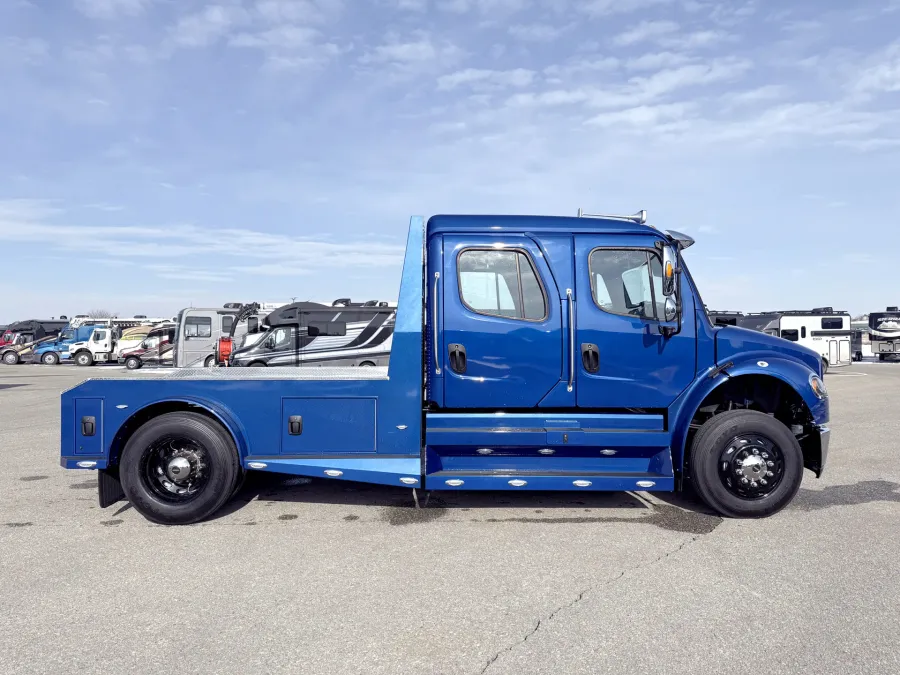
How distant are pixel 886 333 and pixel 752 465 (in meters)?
36.8

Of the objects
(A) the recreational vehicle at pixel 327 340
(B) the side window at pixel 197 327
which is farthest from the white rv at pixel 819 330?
(B) the side window at pixel 197 327

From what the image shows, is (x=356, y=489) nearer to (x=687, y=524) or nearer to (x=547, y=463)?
(x=547, y=463)

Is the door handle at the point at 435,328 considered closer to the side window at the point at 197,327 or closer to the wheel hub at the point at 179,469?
the wheel hub at the point at 179,469

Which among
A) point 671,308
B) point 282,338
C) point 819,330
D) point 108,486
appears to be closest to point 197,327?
point 282,338

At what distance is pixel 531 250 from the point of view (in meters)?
5.00

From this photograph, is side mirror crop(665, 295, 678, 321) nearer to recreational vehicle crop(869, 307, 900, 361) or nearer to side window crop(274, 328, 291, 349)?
side window crop(274, 328, 291, 349)

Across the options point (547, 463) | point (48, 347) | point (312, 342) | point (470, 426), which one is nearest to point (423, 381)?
point (470, 426)

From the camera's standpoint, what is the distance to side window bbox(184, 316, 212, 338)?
66.6 feet

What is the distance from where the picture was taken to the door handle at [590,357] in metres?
4.88

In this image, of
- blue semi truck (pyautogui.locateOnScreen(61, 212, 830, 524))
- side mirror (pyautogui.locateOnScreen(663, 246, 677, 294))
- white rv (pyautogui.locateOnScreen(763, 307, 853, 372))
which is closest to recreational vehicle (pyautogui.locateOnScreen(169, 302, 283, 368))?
blue semi truck (pyautogui.locateOnScreen(61, 212, 830, 524))

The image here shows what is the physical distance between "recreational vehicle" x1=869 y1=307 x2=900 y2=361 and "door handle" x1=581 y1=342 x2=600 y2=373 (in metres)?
37.4

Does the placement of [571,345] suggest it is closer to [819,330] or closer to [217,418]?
[217,418]

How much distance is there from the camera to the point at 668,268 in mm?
4738

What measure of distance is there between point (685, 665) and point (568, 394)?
2326mm
